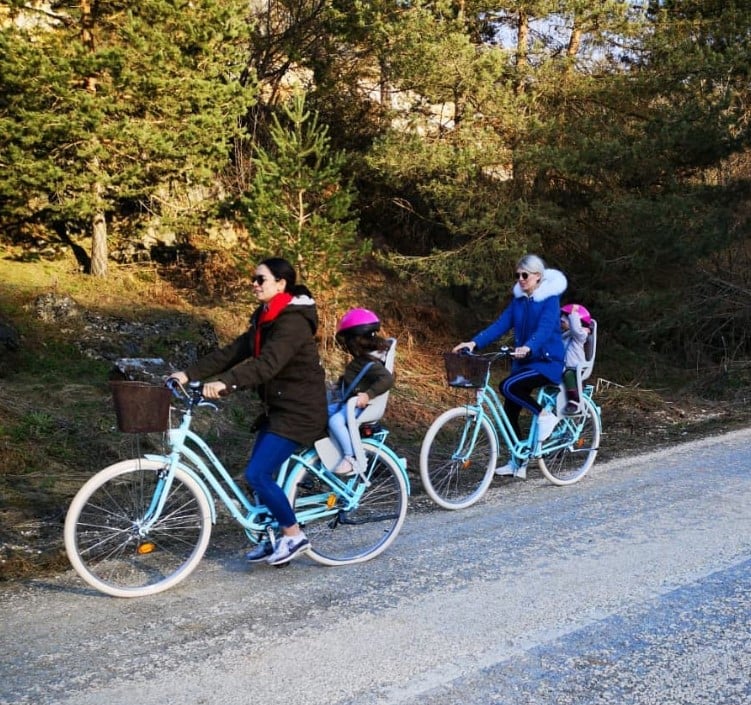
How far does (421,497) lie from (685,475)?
108 inches

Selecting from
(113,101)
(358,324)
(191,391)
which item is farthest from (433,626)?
(113,101)

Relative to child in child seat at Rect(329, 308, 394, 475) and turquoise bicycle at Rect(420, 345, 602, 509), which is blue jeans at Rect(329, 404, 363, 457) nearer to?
child in child seat at Rect(329, 308, 394, 475)

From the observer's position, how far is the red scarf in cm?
471

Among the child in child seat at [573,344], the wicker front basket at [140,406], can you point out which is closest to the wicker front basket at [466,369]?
the child in child seat at [573,344]

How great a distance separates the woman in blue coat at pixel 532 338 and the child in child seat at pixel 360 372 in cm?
172

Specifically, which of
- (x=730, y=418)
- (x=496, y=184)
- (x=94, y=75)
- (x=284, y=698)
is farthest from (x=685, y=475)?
(x=94, y=75)

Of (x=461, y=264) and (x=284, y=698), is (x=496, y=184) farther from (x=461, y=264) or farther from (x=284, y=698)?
(x=284, y=698)

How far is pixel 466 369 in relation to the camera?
6.59m

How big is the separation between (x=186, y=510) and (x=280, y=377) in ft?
3.33

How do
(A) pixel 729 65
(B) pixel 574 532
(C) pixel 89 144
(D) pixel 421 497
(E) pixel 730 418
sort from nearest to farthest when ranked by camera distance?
1. (B) pixel 574 532
2. (D) pixel 421 497
3. (E) pixel 730 418
4. (C) pixel 89 144
5. (A) pixel 729 65

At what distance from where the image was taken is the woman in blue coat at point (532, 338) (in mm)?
7039

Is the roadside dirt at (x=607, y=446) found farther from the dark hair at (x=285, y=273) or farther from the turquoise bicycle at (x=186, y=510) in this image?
the dark hair at (x=285, y=273)

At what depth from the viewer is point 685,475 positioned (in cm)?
754

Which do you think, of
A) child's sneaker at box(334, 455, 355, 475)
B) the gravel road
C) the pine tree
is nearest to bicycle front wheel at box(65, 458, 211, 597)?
the gravel road
